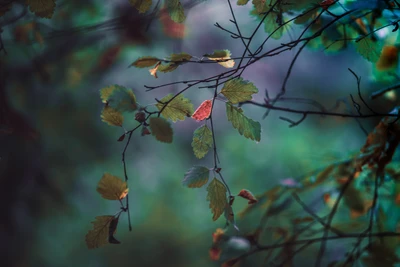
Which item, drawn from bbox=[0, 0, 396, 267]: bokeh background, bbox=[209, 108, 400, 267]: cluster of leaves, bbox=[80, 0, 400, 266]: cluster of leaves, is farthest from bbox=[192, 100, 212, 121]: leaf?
bbox=[0, 0, 396, 267]: bokeh background

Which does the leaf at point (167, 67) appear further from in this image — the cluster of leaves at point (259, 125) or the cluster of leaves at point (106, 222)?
the cluster of leaves at point (106, 222)

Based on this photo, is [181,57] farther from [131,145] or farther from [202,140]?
[131,145]

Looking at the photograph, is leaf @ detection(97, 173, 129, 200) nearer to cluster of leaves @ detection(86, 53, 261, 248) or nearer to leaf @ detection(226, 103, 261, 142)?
cluster of leaves @ detection(86, 53, 261, 248)

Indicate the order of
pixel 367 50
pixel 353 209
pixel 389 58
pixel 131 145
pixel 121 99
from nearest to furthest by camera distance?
pixel 121 99, pixel 367 50, pixel 389 58, pixel 353 209, pixel 131 145

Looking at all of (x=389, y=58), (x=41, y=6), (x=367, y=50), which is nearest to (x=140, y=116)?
(x=41, y=6)

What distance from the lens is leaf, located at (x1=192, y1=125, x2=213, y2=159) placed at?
0.39m

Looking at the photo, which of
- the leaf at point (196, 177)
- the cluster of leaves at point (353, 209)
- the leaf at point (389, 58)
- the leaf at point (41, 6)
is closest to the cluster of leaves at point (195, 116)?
the leaf at point (196, 177)

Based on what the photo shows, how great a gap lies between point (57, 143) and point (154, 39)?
54 centimetres

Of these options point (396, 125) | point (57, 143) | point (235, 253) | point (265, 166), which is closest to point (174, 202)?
point (265, 166)

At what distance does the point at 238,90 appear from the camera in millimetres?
393

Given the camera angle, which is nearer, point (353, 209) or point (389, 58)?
point (389, 58)

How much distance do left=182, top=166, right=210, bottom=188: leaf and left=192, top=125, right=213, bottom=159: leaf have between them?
0.02m

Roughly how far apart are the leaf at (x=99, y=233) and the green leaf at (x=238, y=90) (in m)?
0.17

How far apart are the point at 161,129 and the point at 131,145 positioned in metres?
1.28
